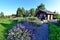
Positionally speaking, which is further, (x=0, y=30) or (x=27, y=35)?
(x=0, y=30)

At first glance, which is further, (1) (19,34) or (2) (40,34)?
(2) (40,34)

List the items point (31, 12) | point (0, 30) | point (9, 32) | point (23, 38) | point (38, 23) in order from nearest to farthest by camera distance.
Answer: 1. point (23, 38)
2. point (9, 32)
3. point (0, 30)
4. point (38, 23)
5. point (31, 12)

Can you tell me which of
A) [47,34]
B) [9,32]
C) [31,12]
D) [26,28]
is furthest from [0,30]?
[31,12]

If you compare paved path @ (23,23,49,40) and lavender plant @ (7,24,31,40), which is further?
paved path @ (23,23,49,40)

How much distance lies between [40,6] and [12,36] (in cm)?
2881

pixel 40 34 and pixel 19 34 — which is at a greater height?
pixel 19 34

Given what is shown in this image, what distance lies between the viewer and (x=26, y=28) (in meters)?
17.0

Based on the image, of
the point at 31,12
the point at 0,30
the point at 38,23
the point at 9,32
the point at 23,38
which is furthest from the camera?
the point at 31,12

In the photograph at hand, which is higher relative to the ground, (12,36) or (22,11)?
(22,11)

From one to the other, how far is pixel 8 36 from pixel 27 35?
200 centimetres

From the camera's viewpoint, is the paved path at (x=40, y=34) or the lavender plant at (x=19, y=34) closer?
the lavender plant at (x=19, y=34)

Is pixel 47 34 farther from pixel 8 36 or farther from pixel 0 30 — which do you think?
pixel 0 30

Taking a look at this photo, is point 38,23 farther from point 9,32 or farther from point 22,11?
point 22,11

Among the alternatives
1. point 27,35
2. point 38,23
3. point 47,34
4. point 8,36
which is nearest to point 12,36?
point 8,36
